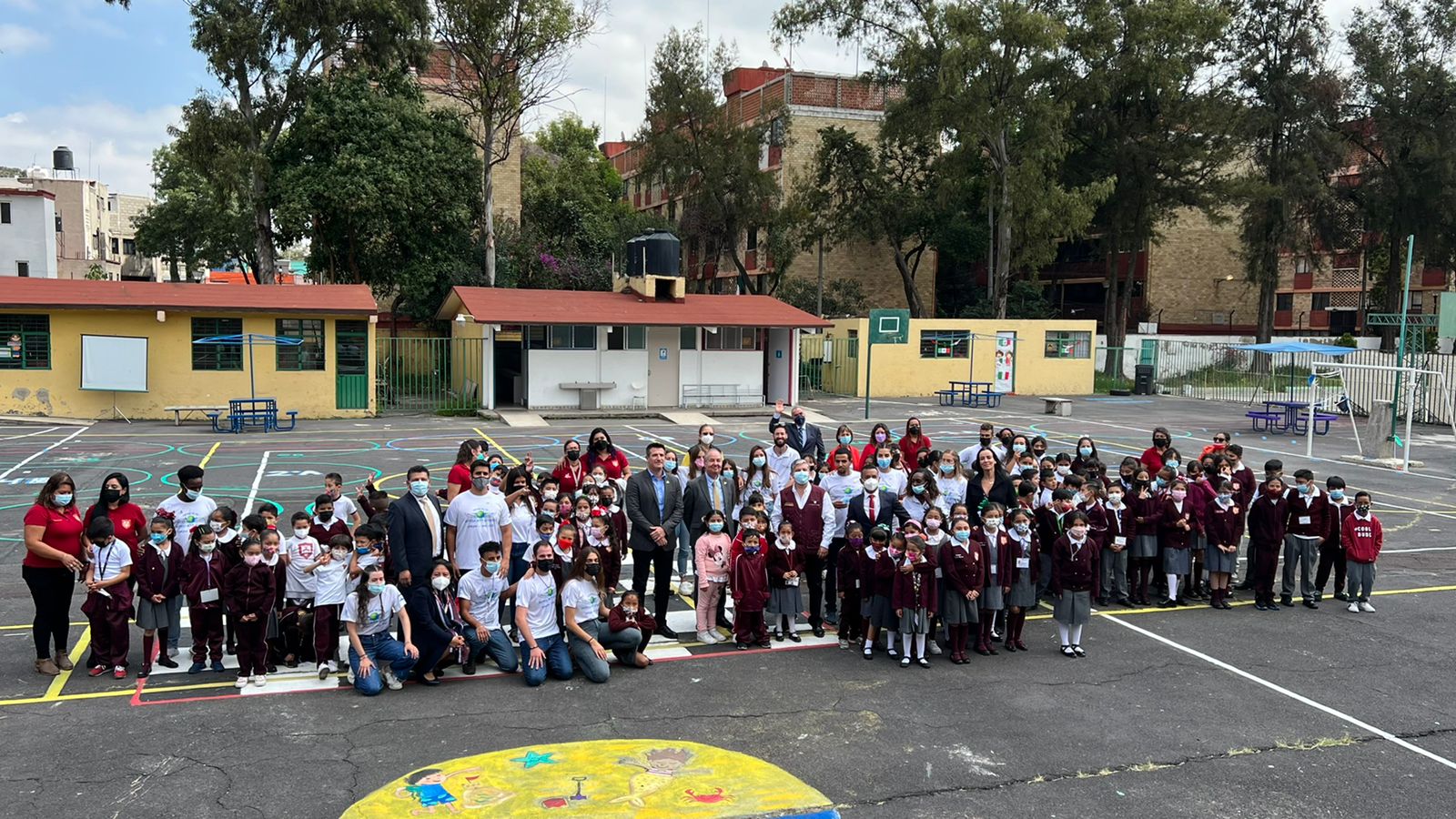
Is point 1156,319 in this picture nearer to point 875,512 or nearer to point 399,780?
point 875,512

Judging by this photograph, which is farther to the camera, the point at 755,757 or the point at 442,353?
the point at 442,353

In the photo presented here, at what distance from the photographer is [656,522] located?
10273 millimetres

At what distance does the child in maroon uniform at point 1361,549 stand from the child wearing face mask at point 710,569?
22.5 feet

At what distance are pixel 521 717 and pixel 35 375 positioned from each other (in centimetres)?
2451

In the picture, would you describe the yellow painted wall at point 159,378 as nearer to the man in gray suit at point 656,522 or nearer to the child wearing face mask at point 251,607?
the man in gray suit at point 656,522

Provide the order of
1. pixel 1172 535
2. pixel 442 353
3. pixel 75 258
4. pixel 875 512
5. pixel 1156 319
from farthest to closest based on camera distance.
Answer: pixel 75 258 < pixel 1156 319 < pixel 442 353 < pixel 1172 535 < pixel 875 512

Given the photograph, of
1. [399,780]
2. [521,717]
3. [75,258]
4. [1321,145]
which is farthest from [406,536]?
[75,258]

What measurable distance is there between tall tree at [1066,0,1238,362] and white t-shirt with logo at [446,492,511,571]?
3926 centimetres

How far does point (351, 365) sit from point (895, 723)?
24.4 m

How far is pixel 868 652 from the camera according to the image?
9484 mm

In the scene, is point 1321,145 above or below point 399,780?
above

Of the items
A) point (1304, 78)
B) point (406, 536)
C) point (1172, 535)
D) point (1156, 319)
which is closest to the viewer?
point (406, 536)

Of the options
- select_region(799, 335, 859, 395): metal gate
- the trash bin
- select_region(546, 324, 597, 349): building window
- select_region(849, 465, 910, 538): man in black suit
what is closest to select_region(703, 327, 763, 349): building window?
select_region(546, 324, 597, 349): building window

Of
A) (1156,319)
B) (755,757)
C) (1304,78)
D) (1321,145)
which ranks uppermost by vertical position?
(1304,78)
